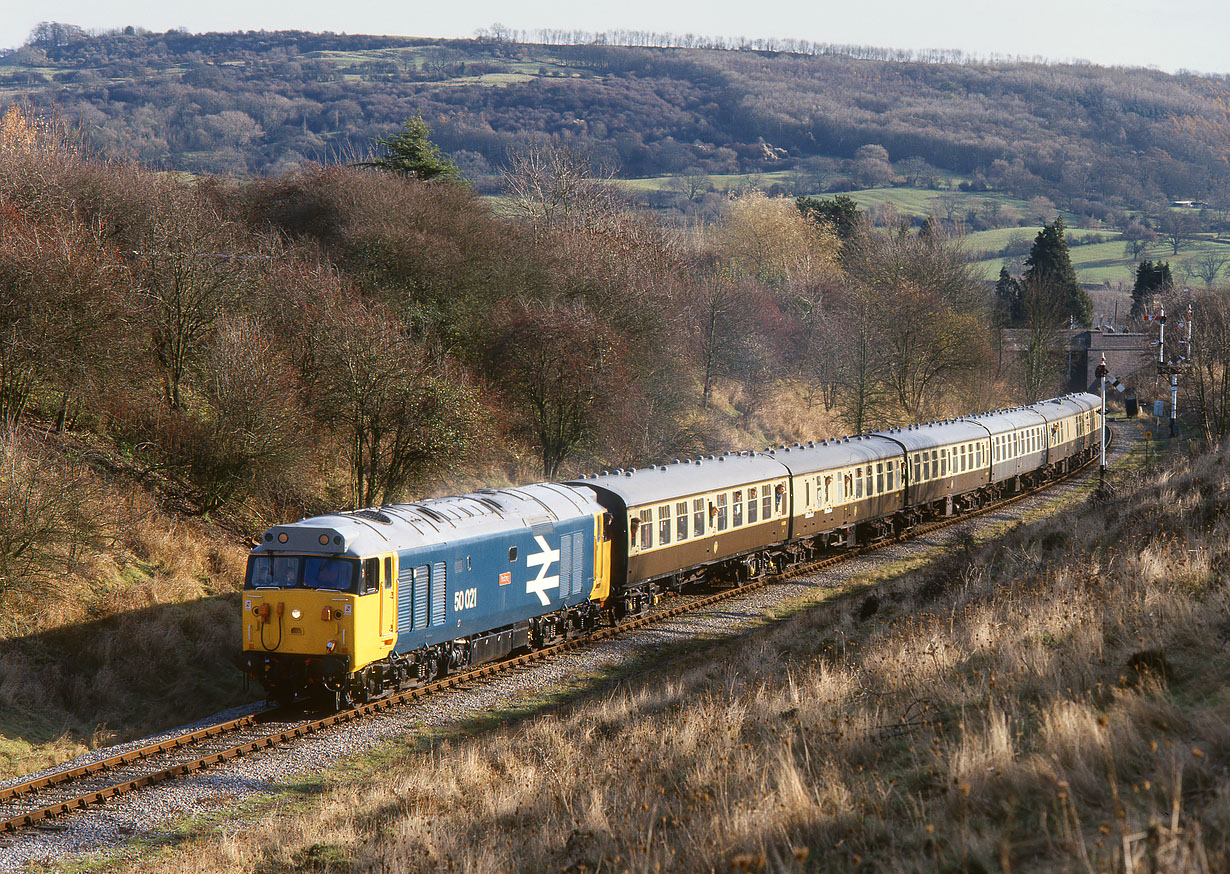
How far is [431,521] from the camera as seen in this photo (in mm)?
18859

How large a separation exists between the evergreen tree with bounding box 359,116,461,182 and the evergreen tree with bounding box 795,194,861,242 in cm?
5175

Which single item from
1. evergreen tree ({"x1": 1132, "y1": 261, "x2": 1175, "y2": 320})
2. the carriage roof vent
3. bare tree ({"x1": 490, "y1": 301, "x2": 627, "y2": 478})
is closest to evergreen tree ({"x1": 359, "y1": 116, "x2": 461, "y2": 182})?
bare tree ({"x1": 490, "y1": 301, "x2": 627, "y2": 478})

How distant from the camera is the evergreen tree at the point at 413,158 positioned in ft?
168

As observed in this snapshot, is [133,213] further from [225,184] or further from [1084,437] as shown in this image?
[1084,437]

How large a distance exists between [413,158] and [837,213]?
5732 centimetres

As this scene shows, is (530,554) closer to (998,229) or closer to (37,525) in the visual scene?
(37,525)

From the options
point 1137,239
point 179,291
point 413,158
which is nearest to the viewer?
point 179,291

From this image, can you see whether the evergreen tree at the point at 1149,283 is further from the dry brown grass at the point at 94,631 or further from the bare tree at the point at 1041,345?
the dry brown grass at the point at 94,631

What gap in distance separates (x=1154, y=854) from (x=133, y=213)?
38.7 meters

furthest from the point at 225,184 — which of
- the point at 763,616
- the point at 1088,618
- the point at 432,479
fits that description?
the point at 1088,618

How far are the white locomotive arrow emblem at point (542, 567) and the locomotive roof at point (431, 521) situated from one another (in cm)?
54

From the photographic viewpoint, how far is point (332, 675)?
17.0 m

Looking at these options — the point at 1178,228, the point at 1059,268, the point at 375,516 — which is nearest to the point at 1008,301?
the point at 1059,268

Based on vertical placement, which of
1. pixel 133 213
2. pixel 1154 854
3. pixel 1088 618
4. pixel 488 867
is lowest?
pixel 488 867
